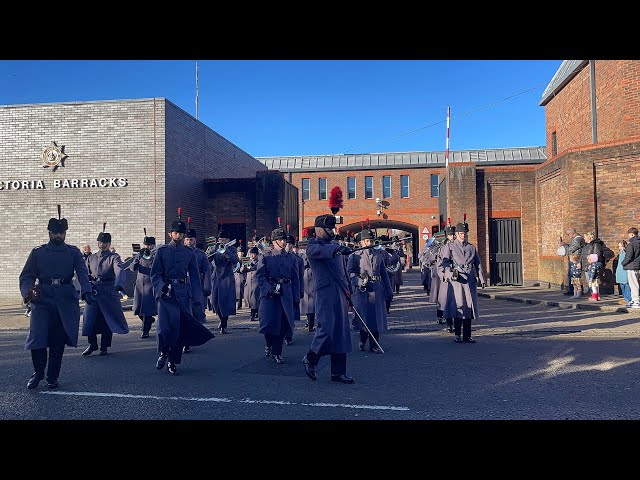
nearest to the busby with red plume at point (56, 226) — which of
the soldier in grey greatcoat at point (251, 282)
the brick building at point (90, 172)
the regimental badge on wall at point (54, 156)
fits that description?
the soldier in grey greatcoat at point (251, 282)

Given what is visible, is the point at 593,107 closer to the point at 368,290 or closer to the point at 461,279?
the point at 461,279

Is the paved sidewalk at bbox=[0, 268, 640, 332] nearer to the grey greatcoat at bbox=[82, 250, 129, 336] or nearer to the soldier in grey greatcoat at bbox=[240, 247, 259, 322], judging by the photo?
the soldier in grey greatcoat at bbox=[240, 247, 259, 322]

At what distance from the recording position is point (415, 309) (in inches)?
586

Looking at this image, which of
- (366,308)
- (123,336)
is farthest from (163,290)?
(123,336)

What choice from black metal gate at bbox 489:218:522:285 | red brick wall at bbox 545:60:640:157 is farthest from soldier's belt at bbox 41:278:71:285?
red brick wall at bbox 545:60:640:157

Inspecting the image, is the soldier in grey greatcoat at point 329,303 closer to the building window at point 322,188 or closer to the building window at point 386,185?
the building window at point 386,185

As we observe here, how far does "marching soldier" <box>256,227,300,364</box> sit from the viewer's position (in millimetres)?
7934

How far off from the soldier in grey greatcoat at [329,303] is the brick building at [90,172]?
12.4 meters

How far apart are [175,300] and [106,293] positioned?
8.05ft

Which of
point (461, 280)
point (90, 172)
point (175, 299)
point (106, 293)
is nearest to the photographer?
point (175, 299)

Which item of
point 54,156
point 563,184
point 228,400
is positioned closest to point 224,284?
point 228,400

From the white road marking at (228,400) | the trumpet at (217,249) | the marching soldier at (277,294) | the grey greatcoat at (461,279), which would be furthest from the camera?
the trumpet at (217,249)

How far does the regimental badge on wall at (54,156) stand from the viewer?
18.9m
